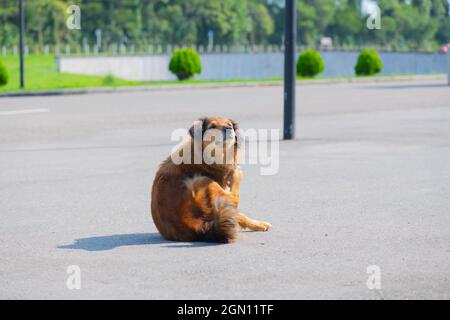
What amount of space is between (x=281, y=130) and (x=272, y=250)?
11021 mm

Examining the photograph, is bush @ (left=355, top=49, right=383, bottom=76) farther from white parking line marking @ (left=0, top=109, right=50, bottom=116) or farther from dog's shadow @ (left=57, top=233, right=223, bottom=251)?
dog's shadow @ (left=57, top=233, right=223, bottom=251)

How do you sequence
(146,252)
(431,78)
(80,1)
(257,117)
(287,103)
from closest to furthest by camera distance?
(146,252)
(287,103)
(257,117)
(431,78)
(80,1)

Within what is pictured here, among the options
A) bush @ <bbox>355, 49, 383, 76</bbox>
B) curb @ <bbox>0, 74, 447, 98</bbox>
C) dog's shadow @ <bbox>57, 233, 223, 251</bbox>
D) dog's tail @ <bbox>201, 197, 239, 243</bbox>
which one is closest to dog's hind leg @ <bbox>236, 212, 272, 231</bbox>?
dog's tail @ <bbox>201, 197, 239, 243</bbox>

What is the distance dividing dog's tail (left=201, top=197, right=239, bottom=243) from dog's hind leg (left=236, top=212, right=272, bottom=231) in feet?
0.50

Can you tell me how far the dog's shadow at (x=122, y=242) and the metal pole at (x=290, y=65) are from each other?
8.77 metres

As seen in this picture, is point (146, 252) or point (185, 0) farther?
point (185, 0)

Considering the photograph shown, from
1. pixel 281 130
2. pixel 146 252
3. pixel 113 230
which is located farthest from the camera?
pixel 281 130

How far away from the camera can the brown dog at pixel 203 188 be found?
26.8 feet

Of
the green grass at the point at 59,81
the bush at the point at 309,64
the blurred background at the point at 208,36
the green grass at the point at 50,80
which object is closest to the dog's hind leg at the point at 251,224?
the green grass at the point at 59,81

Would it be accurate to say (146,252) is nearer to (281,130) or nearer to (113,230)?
(113,230)

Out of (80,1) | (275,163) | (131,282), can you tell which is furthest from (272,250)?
(80,1)

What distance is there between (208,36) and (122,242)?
97.3m

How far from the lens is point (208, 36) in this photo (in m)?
105

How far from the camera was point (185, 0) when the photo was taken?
102 meters
